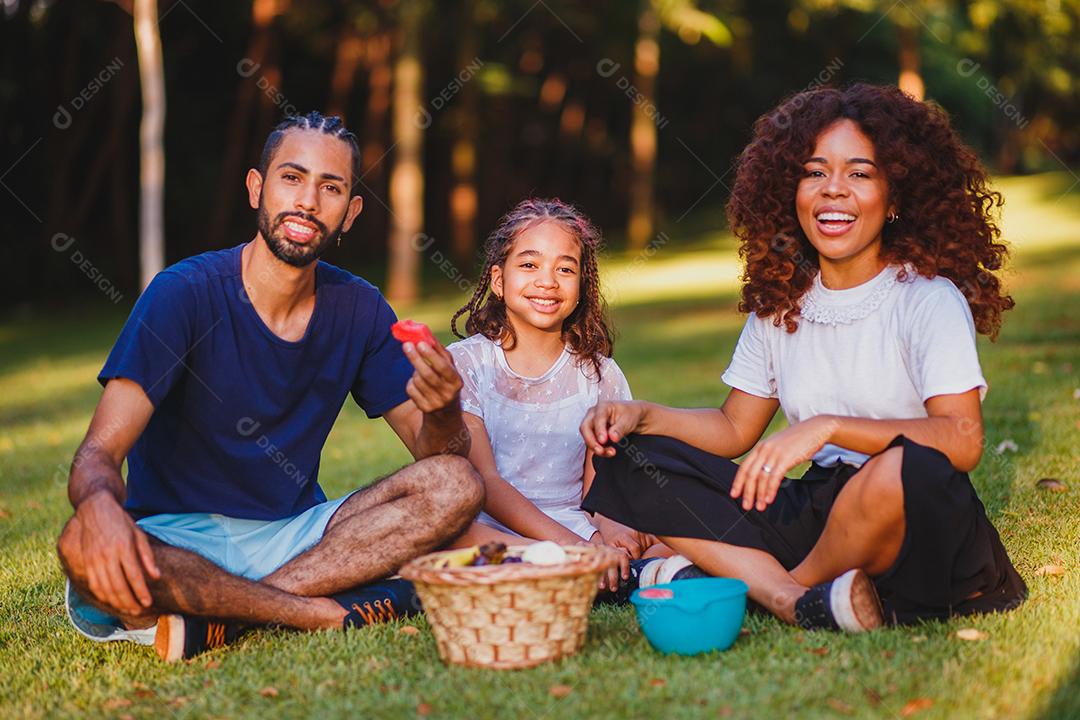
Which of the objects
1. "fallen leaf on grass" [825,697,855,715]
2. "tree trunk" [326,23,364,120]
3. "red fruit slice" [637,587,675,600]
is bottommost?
"fallen leaf on grass" [825,697,855,715]

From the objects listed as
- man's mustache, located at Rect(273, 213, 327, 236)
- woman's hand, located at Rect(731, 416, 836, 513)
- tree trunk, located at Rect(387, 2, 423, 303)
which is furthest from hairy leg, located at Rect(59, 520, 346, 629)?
tree trunk, located at Rect(387, 2, 423, 303)

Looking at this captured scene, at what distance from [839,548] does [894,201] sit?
3.83ft

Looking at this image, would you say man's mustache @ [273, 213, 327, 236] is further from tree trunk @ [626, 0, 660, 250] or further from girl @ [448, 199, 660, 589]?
tree trunk @ [626, 0, 660, 250]

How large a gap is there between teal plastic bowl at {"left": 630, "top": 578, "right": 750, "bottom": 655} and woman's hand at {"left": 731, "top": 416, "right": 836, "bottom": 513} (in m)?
0.29

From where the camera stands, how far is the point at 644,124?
76.1ft

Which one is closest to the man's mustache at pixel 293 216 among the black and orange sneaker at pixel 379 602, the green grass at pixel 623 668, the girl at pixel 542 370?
the girl at pixel 542 370

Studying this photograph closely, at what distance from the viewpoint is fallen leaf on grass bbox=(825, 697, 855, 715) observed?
2.74 meters

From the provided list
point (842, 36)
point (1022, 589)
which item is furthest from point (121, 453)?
point (842, 36)

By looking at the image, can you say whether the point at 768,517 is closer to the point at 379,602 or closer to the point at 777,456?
the point at 777,456

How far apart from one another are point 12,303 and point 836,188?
20.6 meters

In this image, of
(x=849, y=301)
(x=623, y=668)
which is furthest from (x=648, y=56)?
(x=623, y=668)

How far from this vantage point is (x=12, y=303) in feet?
69.7

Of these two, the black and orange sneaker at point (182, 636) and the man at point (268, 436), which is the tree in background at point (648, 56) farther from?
the black and orange sneaker at point (182, 636)

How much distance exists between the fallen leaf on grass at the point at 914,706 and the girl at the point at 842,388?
0.55 meters
